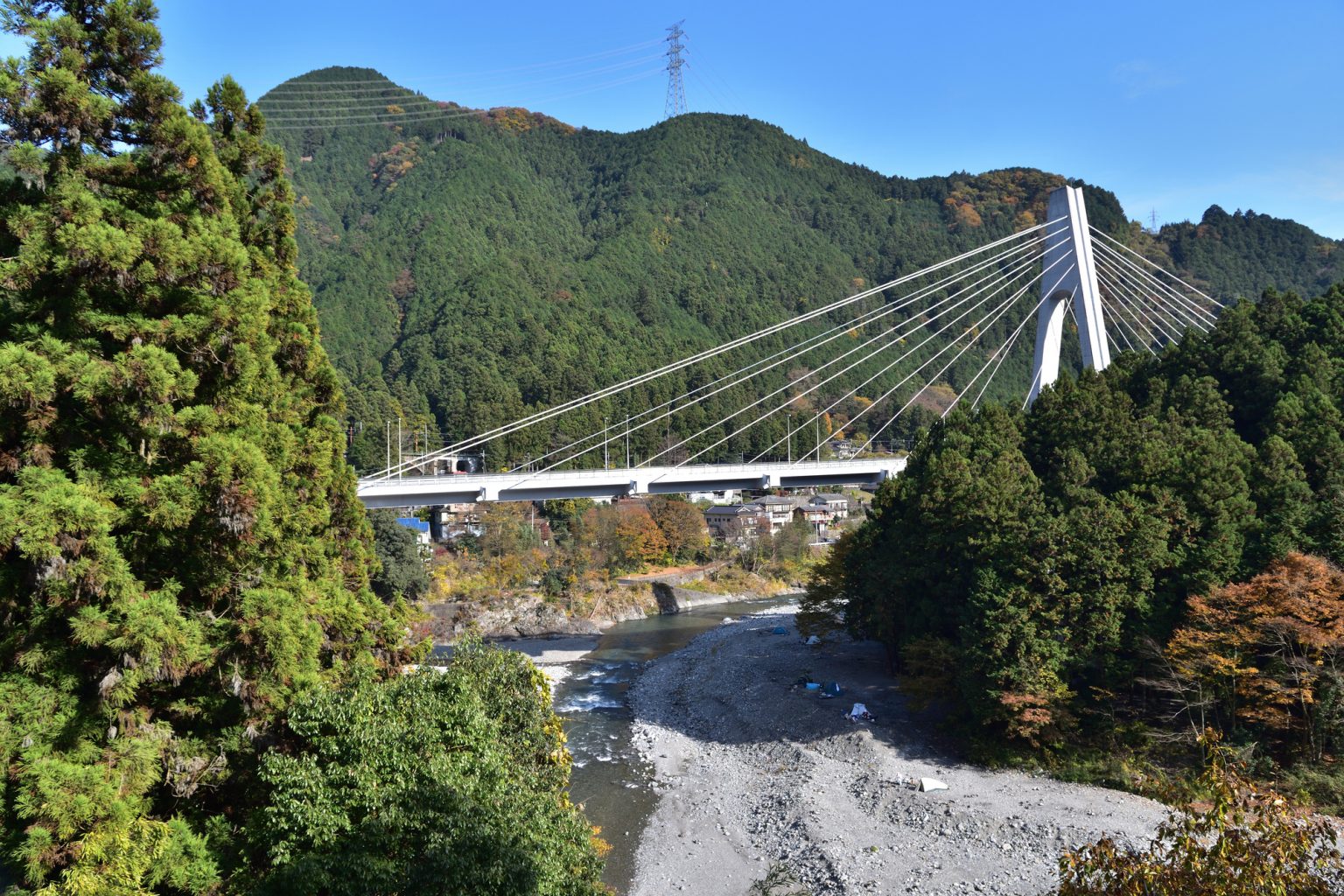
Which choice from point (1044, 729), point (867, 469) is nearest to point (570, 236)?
point (867, 469)

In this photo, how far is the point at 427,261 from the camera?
65.8 metres

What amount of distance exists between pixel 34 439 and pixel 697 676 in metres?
18.0

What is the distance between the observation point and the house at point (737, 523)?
42.8 meters

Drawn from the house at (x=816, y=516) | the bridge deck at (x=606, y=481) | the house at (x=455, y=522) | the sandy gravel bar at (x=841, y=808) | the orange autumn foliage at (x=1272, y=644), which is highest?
the bridge deck at (x=606, y=481)

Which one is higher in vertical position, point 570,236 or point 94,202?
point 570,236

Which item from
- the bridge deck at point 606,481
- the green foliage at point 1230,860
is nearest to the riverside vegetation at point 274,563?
the green foliage at point 1230,860

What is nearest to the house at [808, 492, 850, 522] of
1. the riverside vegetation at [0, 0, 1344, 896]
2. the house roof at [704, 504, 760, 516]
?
the house roof at [704, 504, 760, 516]

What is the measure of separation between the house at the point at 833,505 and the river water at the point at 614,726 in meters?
17.2

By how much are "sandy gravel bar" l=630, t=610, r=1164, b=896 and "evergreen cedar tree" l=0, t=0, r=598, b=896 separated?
5345 mm

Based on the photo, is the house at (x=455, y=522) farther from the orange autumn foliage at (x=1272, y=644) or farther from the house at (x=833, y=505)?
the orange autumn foliage at (x=1272, y=644)

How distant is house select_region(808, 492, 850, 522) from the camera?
162 ft

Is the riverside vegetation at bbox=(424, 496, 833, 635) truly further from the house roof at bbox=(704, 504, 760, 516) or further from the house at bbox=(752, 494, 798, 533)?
the house at bbox=(752, 494, 798, 533)

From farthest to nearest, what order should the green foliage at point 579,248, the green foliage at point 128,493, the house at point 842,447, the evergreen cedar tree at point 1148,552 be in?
the green foliage at point 579,248 < the house at point 842,447 < the evergreen cedar tree at point 1148,552 < the green foliage at point 128,493

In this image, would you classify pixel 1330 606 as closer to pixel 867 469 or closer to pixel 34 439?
pixel 867 469
